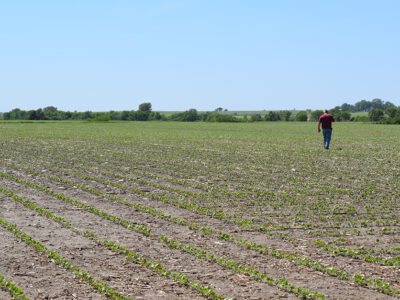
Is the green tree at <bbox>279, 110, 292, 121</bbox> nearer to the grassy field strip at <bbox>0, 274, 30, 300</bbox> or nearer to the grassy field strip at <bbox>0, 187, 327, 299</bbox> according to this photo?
the grassy field strip at <bbox>0, 187, 327, 299</bbox>

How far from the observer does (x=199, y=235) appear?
9.51 m

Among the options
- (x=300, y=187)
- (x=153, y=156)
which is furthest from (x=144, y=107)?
(x=300, y=187)

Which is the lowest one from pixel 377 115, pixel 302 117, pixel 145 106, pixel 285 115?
pixel 302 117

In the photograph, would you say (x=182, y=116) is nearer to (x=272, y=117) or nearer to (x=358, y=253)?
(x=272, y=117)

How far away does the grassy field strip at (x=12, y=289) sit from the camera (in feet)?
20.9

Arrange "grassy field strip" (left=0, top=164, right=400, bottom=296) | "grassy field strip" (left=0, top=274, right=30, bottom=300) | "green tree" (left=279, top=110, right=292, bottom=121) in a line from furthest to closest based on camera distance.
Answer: "green tree" (left=279, top=110, right=292, bottom=121) → "grassy field strip" (left=0, top=164, right=400, bottom=296) → "grassy field strip" (left=0, top=274, right=30, bottom=300)

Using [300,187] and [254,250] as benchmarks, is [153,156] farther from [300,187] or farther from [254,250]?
[254,250]

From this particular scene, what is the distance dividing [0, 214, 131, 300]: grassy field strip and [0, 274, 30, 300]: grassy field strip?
2.97 feet

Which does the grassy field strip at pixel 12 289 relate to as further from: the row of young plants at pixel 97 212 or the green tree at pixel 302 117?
the green tree at pixel 302 117

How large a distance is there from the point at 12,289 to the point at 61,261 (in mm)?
1227

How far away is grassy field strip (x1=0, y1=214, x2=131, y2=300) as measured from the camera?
21.6 feet

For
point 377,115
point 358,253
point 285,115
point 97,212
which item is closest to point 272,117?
point 285,115

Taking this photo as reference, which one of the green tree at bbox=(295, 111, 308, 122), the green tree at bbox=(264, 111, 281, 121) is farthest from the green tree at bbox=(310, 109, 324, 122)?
the green tree at bbox=(264, 111, 281, 121)

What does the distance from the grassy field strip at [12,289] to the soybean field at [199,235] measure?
0.03m
